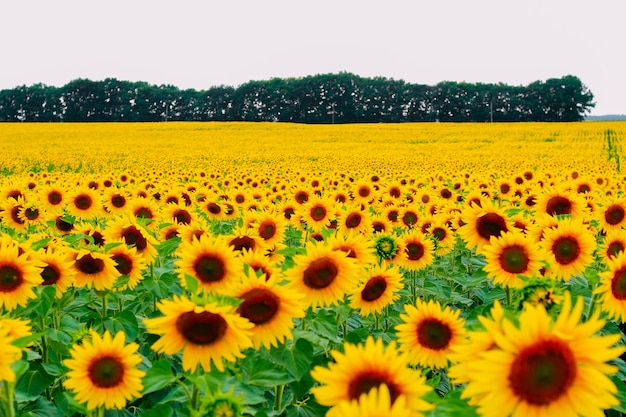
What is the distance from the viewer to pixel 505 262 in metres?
3.19

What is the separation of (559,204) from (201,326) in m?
4.00

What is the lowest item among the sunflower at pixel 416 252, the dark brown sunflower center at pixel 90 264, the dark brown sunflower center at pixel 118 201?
the sunflower at pixel 416 252

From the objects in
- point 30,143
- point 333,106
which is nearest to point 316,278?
point 30,143

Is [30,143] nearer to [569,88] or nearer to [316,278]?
[316,278]

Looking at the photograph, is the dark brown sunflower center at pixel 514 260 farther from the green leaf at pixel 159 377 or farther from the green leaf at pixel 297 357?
the green leaf at pixel 159 377

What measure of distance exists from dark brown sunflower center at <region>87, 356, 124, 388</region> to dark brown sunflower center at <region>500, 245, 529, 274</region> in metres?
2.02

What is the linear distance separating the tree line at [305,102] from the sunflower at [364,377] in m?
90.0

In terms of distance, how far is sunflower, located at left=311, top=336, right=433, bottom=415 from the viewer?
1.60m

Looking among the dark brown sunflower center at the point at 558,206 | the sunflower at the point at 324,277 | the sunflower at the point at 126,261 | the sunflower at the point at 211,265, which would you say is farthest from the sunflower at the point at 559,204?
the sunflower at the point at 126,261

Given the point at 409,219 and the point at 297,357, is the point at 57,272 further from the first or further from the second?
the point at 409,219

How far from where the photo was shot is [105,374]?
6.87ft

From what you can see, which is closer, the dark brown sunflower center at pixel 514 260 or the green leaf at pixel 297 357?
the green leaf at pixel 297 357

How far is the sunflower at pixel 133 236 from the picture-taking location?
3.50 meters

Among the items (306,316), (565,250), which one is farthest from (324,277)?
(565,250)
